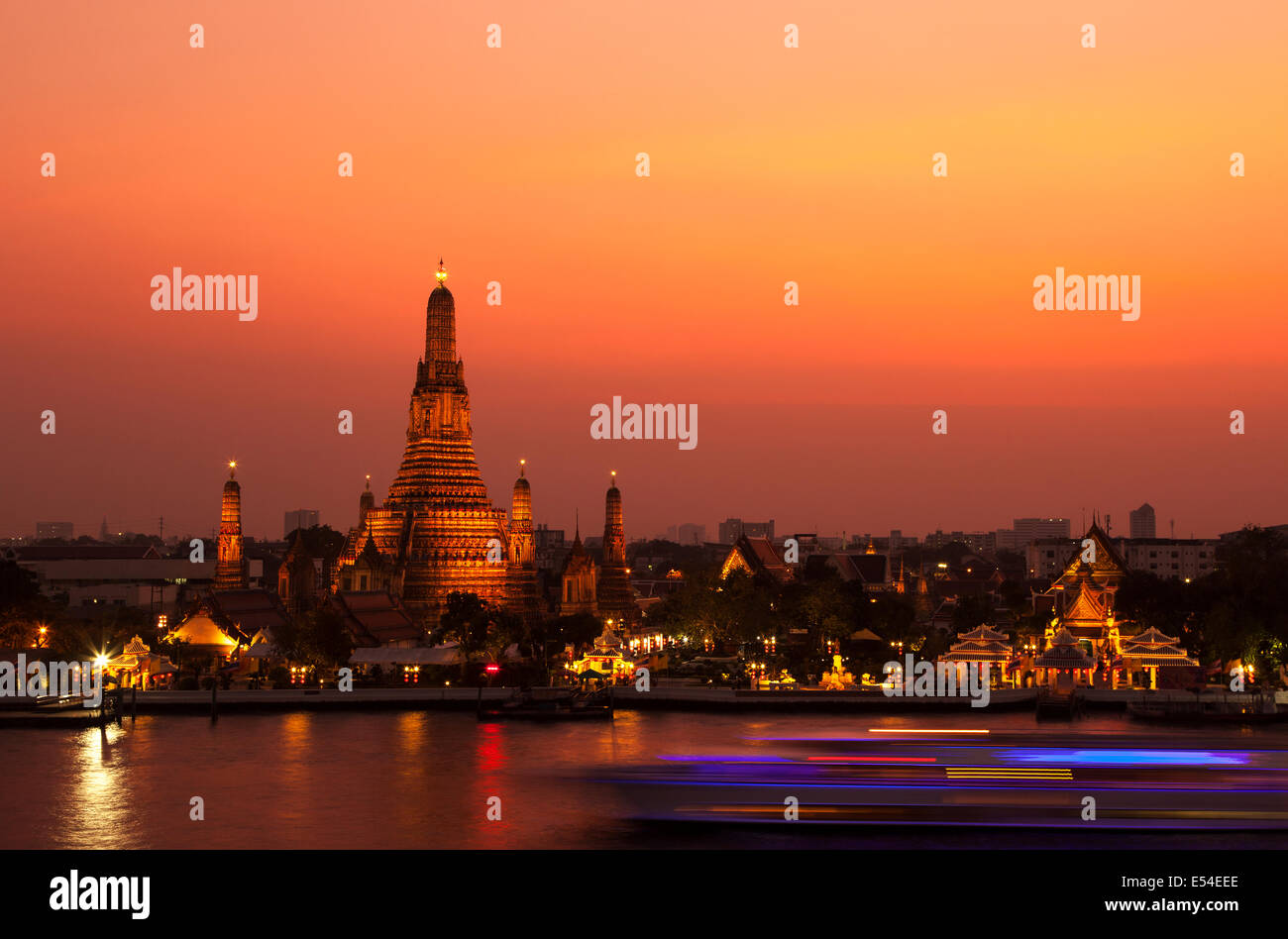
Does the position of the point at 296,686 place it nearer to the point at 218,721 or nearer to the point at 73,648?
the point at 218,721

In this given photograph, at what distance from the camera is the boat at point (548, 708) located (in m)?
65.4

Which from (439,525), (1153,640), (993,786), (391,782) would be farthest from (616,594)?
(993,786)

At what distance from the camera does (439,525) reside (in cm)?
9375

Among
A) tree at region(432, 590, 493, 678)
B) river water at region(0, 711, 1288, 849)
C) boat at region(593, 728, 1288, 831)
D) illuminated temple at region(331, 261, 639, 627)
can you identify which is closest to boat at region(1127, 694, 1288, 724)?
river water at region(0, 711, 1288, 849)

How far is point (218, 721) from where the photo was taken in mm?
64500

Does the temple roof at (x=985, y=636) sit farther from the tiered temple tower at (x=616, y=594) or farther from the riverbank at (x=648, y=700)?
the tiered temple tower at (x=616, y=594)

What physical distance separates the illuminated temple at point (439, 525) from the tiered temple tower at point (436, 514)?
0.06 metres

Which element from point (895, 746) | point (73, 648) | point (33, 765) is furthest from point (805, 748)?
point (73, 648)

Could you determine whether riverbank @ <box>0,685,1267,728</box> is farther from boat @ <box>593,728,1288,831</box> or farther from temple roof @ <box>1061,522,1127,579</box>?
temple roof @ <box>1061,522,1127,579</box>

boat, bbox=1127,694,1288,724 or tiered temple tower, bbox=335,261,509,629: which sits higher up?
tiered temple tower, bbox=335,261,509,629

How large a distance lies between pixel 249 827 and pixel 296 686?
3325 cm

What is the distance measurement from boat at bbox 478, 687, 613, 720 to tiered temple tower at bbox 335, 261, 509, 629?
77.2 ft

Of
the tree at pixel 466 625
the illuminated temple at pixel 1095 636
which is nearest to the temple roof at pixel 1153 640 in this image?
the illuminated temple at pixel 1095 636

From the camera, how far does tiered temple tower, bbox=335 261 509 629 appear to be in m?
91.0
